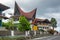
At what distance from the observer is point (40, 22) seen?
10656 centimetres

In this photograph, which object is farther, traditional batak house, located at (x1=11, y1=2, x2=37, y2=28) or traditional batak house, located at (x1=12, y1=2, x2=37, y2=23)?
traditional batak house, located at (x1=12, y1=2, x2=37, y2=23)

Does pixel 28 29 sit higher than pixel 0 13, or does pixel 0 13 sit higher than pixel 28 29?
pixel 0 13

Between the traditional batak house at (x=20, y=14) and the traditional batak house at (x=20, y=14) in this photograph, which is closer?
the traditional batak house at (x=20, y=14)

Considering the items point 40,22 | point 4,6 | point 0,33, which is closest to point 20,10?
point 40,22

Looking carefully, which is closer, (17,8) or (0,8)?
(0,8)

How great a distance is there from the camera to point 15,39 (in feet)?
126

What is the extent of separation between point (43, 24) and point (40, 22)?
6.25ft

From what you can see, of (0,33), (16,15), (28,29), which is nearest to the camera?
(0,33)

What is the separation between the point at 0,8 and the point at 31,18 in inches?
1341

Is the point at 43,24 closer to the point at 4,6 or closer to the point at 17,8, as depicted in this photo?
the point at 17,8

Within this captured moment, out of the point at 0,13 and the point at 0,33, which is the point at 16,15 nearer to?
the point at 0,13

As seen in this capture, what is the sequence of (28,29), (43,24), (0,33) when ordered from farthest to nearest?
(43,24) < (28,29) < (0,33)

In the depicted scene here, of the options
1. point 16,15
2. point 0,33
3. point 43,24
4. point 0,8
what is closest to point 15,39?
point 0,33

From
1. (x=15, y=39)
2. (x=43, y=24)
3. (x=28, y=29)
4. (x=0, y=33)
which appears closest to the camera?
(x=15, y=39)
